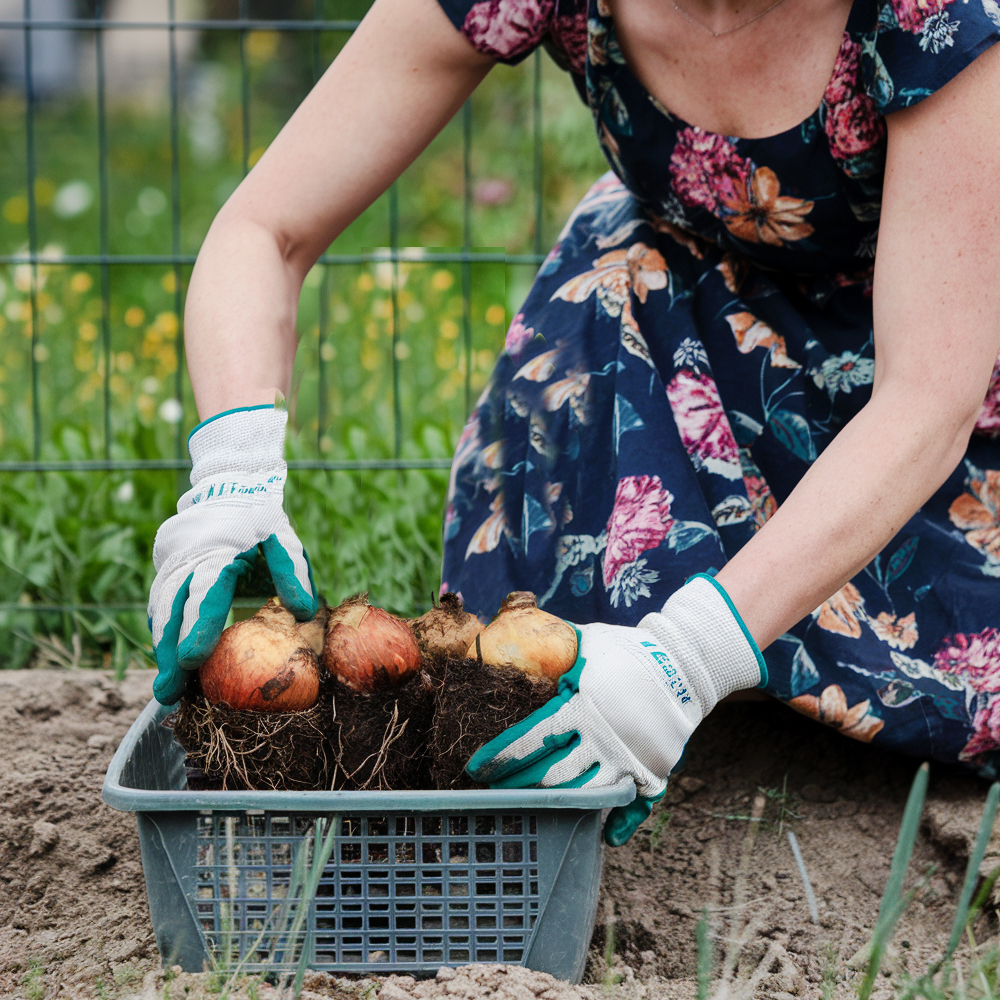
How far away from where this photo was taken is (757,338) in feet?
4.95

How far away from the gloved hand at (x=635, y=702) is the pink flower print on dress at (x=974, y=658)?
496mm

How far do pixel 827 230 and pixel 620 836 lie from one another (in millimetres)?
784

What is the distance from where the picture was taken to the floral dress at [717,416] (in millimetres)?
1371

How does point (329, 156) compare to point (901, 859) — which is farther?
point (329, 156)

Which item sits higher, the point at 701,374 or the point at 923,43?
the point at 923,43

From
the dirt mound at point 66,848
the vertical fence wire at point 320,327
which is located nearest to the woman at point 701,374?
A: the dirt mound at point 66,848

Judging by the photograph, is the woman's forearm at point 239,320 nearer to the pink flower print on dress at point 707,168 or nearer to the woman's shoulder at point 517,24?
the woman's shoulder at point 517,24

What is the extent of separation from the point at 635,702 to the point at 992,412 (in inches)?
29.7

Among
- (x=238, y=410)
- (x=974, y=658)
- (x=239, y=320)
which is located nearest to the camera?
(x=238, y=410)

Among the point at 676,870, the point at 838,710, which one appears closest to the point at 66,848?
the point at 676,870

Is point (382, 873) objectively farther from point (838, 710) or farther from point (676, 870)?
point (838, 710)

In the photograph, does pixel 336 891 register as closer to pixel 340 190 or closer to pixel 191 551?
pixel 191 551

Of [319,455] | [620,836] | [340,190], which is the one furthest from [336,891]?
[319,455]

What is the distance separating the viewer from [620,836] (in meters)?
1.10
